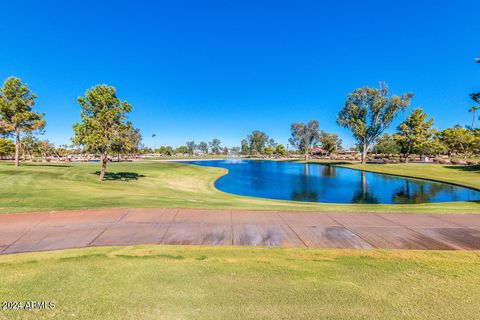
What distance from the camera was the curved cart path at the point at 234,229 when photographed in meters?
6.71

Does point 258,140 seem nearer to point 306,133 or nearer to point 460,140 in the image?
point 306,133

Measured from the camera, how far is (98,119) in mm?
20906

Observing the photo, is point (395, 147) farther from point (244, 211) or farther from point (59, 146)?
point (59, 146)

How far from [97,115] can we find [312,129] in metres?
114

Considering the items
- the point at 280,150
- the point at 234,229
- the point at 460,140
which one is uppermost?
the point at 460,140

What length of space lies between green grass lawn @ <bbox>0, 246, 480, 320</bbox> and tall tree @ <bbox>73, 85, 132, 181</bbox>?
17.5 metres

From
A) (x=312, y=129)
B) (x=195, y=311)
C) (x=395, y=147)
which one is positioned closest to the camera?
(x=195, y=311)

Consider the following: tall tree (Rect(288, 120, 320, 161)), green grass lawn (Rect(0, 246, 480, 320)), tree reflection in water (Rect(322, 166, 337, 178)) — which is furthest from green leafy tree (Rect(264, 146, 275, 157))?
green grass lawn (Rect(0, 246, 480, 320))

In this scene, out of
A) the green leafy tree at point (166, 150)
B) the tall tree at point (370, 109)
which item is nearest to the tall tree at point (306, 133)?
the tall tree at point (370, 109)

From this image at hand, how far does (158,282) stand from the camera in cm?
Answer: 447

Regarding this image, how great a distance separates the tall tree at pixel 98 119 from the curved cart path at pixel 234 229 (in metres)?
13.2

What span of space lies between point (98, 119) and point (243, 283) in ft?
71.2

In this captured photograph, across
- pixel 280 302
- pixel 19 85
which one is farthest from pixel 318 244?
pixel 19 85

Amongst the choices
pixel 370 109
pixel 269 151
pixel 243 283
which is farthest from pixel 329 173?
pixel 269 151
